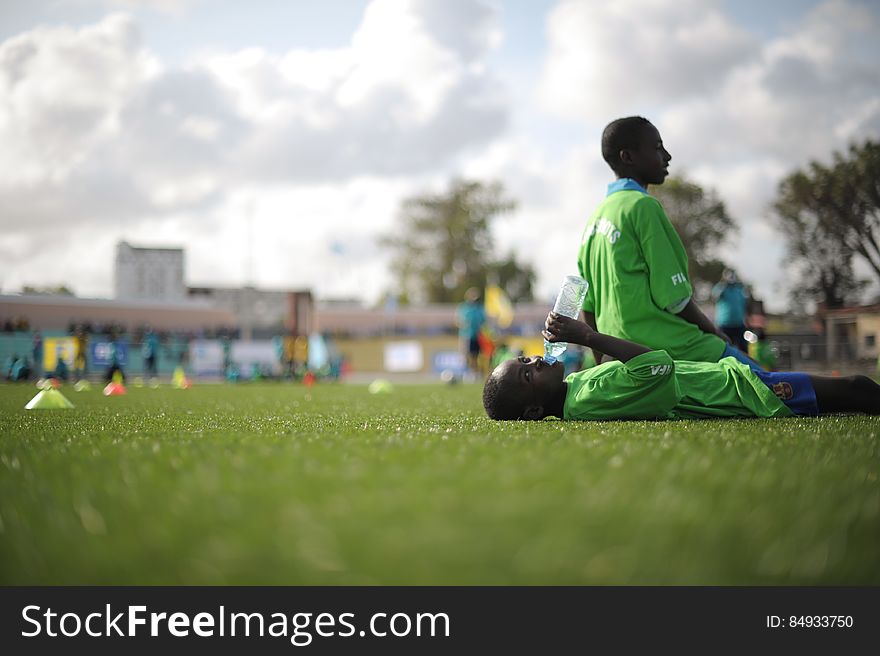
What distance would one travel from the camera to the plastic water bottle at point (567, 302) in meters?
3.76

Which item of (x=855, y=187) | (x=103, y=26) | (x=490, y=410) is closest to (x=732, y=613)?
(x=490, y=410)

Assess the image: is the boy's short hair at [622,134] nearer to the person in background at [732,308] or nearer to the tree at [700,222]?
the person in background at [732,308]

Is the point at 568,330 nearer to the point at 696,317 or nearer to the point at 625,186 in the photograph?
the point at 696,317

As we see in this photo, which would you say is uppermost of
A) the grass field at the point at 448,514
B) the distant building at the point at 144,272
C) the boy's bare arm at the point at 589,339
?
the distant building at the point at 144,272

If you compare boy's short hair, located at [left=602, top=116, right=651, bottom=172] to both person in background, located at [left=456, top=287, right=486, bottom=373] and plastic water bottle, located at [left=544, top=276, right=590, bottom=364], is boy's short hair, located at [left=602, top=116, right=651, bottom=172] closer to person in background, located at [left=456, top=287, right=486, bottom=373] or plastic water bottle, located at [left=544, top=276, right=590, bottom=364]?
plastic water bottle, located at [left=544, top=276, right=590, bottom=364]

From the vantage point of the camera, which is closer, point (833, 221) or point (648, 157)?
point (648, 157)

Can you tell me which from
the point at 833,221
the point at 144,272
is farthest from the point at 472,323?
the point at 144,272

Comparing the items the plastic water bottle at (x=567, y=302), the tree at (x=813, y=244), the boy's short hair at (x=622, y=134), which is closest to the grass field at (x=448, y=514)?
the plastic water bottle at (x=567, y=302)

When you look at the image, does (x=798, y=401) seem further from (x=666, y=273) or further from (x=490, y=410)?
(x=490, y=410)

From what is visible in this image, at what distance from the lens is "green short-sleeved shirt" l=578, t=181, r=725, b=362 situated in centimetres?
373

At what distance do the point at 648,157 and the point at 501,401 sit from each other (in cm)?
181

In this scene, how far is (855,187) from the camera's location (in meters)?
17.5

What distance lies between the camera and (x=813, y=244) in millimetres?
22641

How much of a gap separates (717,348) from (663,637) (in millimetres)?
3230
